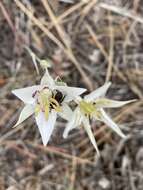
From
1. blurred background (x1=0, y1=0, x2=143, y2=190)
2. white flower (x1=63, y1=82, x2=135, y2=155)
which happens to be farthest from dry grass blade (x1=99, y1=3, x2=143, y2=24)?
white flower (x1=63, y1=82, x2=135, y2=155)

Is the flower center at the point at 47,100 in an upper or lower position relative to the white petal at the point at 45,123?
upper

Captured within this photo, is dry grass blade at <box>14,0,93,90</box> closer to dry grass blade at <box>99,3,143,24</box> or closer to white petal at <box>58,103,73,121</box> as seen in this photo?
dry grass blade at <box>99,3,143,24</box>

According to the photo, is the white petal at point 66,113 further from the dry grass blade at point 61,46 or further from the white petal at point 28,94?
the dry grass blade at point 61,46

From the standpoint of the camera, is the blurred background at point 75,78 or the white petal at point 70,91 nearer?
the white petal at point 70,91

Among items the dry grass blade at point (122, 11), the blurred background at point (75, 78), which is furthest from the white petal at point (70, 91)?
the dry grass blade at point (122, 11)

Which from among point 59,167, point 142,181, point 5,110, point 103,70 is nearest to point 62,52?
point 103,70

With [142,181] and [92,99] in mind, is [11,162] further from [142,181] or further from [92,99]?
[92,99]

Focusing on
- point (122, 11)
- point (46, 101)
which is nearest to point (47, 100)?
point (46, 101)

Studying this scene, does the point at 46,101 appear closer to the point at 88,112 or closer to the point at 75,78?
the point at 88,112
